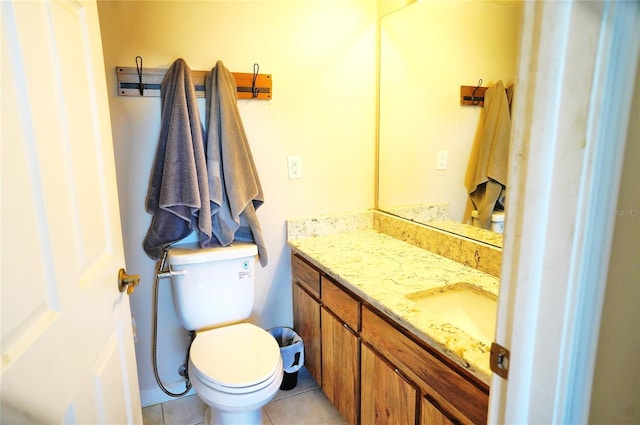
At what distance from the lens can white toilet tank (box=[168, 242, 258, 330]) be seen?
66.4 inches

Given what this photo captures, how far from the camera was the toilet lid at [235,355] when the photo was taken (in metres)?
1.43

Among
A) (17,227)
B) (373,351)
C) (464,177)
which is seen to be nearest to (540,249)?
(17,227)

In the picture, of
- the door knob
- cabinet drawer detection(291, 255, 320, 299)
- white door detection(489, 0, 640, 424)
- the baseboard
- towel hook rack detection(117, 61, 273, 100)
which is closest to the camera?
white door detection(489, 0, 640, 424)

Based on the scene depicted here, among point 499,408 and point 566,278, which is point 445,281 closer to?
point 499,408

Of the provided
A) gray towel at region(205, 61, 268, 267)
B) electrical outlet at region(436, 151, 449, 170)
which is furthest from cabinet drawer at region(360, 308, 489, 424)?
electrical outlet at region(436, 151, 449, 170)

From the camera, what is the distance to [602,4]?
0.49 m

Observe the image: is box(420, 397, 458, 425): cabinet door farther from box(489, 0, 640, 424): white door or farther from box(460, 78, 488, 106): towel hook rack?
box(460, 78, 488, 106): towel hook rack

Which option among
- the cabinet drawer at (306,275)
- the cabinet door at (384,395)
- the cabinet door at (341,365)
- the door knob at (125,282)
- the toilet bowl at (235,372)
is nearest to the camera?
the door knob at (125,282)

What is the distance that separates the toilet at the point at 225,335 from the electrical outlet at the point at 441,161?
0.98 m

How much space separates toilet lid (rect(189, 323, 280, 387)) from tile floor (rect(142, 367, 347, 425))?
48 centimetres

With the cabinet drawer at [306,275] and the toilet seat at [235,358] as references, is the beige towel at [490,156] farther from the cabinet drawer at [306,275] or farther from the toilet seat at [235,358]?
the toilet seat at [235,358]

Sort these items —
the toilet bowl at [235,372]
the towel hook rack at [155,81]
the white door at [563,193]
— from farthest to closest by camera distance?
the towel hook rack at [155,81] → the toilet bowl at [235,372] → the white door at [563,193]

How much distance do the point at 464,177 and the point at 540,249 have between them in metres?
1.19

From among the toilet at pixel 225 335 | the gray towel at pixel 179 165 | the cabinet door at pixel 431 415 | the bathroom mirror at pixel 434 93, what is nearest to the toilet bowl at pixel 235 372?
the toilet at pixel 225 335
